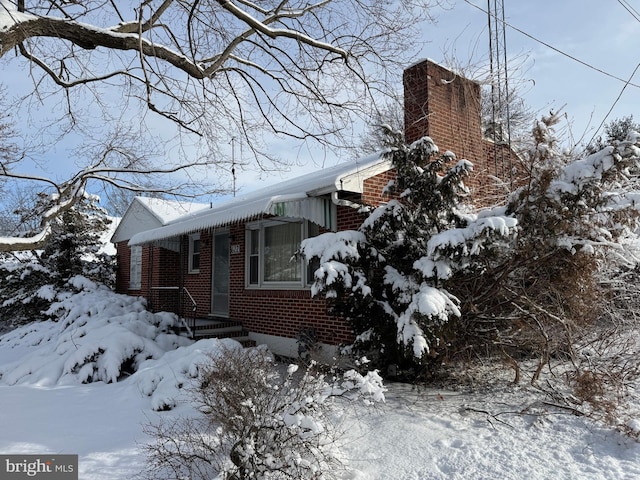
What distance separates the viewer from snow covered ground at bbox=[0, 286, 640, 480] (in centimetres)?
420

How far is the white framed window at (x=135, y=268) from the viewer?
56.4ft

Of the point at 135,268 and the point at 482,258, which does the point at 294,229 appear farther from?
the point at 135,268

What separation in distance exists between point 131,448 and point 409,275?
4157 mm

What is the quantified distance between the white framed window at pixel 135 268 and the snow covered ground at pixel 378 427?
8.68 m

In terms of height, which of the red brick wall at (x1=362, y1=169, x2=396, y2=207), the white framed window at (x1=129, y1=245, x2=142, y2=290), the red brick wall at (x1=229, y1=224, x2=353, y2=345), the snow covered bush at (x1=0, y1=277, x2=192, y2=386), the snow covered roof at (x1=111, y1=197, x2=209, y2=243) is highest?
the snow covered roof at (x1=111, y1=197, x2=209, y2=243)

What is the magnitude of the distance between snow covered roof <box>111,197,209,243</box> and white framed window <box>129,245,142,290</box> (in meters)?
0.73

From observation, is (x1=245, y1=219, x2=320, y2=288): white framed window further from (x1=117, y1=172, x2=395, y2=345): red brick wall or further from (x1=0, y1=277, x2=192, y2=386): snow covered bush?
(x1=0, y1=277, x2=192, y2=386): snow covered bush

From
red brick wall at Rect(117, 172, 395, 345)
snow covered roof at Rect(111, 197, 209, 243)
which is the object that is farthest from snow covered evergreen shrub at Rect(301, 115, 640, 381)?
snow covered roof at Rect(111, 197, 209, 243)

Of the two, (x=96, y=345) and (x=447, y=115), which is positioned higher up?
(x=447, y=115)

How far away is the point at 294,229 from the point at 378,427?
551 cm

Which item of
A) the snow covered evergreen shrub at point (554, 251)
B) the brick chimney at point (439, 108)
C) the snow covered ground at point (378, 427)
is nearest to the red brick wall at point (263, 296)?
the brick chimney at point (439, 108)

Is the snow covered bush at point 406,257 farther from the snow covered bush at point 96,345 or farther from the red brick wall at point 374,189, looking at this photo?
the snow covered bush at point 96,345
